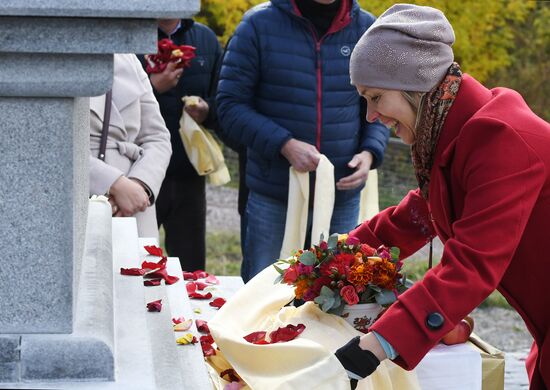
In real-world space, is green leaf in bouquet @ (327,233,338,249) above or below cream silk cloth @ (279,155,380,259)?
above

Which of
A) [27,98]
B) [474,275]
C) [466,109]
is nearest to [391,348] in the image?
[474,275]

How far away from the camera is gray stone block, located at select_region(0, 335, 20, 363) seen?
2.39 m

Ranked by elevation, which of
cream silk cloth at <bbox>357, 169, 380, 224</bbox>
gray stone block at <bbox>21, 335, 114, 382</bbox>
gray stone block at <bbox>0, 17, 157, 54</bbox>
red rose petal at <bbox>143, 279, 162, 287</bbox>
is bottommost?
cream silk cloth at <bbox>357, 169, 380, 224</bbox>

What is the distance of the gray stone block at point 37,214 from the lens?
239 cm

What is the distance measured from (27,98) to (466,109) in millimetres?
1293

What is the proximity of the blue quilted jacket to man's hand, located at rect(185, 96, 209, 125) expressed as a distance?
488 millimetres

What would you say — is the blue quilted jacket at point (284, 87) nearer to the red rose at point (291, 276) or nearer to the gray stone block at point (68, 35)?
the red rose at point (291, 276)

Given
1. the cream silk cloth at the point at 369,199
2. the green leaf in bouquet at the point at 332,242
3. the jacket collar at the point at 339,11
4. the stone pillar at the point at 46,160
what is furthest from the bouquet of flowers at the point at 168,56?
the stone pillar at the point at 46,160

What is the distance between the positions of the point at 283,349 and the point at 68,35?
1166 millimetres

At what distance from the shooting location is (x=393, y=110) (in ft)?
10.2

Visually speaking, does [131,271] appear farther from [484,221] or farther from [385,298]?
[484,221]

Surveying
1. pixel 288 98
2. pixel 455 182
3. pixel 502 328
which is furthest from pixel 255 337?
pixel 502 328

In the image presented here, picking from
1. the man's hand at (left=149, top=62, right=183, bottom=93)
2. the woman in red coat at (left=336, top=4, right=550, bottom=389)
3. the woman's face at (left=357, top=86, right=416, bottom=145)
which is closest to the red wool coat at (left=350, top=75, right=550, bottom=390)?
the woman in red coat at (left=336, top=4, right=550, bottom=389)

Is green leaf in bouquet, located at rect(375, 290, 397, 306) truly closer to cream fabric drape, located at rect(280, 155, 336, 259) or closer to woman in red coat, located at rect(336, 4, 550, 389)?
woman in red coat, located at rect(336, 4, 550, 389)
